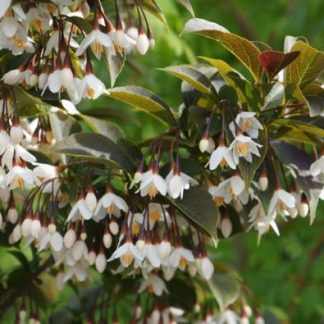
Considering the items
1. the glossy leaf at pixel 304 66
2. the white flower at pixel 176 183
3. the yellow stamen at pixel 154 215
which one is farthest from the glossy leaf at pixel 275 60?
the yellow stamen at pixel 154 215

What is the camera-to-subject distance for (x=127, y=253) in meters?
2.04

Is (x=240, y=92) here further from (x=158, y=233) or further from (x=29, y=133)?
(x=29, y=133)

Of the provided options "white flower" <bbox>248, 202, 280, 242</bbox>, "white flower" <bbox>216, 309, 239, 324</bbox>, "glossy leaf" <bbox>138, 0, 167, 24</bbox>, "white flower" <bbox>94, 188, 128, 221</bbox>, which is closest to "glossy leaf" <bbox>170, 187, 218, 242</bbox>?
"white flower" <bbox>94, 188, 128, 221</bbox>

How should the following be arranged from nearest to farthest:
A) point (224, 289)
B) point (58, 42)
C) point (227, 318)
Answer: point (58, 42) < point (224, 289) < point (227, 318)

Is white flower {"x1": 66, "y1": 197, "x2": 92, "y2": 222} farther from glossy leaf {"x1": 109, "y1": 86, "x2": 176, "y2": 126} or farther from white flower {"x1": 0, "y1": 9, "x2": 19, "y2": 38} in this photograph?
white flower {"x1": 0, "y1": 9, "x2": 19, "y2": 38}

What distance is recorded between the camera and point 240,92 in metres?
2.15

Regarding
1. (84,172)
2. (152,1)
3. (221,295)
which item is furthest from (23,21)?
(221,295)

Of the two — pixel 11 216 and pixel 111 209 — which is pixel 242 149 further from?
pixel 11 216

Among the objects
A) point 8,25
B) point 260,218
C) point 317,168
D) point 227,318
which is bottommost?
point 227,318

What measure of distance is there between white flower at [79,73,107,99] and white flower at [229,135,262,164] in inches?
13.8

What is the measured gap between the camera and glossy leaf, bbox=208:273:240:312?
2.39 meters

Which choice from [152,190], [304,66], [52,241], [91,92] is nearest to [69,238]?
[52,241]

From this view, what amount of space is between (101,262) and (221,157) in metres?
0.43

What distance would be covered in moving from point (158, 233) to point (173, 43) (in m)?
1.98
